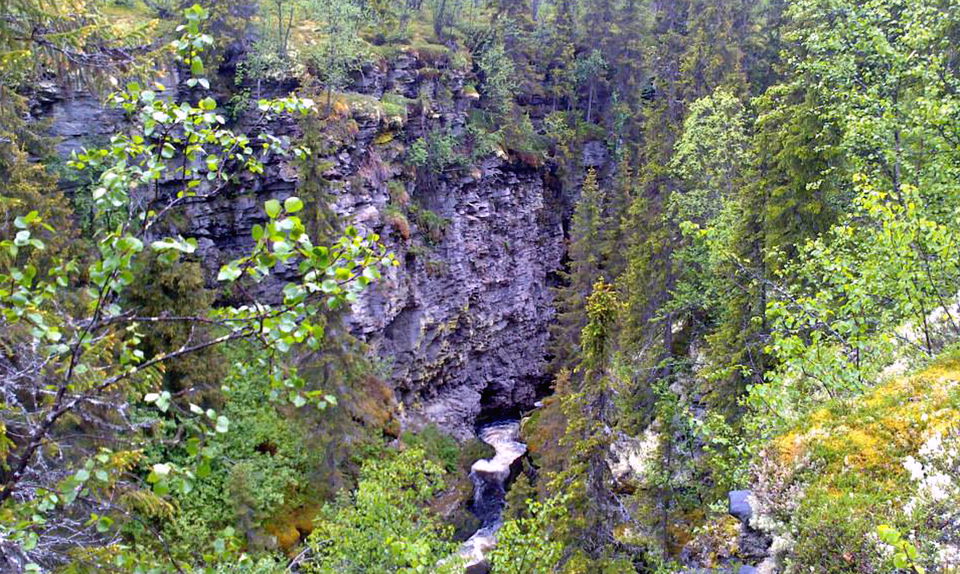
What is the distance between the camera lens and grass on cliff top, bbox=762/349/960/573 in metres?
4.85

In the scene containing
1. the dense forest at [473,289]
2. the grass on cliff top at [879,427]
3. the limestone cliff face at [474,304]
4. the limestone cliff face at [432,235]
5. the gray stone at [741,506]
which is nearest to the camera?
the dense forest at [473,289]

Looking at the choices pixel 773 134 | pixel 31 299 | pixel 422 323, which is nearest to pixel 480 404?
pixel 422 323

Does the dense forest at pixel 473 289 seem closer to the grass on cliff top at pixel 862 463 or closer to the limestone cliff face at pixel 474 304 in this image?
the grass on cliff top at pixel 862 463

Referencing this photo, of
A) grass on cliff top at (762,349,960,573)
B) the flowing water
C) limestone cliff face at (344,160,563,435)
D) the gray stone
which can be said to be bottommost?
the flowing water

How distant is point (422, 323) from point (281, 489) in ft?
40.8

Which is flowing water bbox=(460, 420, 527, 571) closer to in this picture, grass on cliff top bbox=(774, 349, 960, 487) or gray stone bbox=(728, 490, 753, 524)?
gray stone bbox=(728, 490, 753, 524)

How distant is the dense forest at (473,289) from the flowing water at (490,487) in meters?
0.21

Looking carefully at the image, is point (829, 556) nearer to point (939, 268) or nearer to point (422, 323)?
point (939, 268)

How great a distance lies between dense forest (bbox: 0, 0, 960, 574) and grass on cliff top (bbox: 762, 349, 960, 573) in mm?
33

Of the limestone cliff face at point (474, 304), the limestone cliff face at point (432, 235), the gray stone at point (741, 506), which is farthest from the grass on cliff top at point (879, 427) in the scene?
the limestone cliff face at point (474, 304)

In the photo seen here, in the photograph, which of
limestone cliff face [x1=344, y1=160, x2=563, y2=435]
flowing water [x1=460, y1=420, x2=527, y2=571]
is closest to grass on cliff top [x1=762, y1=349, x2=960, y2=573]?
flowing water [x1=460, y1=420, x2=527, y2=571]

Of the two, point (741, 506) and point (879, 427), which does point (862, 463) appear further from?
point (741, 506)

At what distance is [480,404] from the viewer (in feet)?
109

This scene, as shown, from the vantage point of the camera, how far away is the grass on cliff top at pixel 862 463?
4.85 meters
